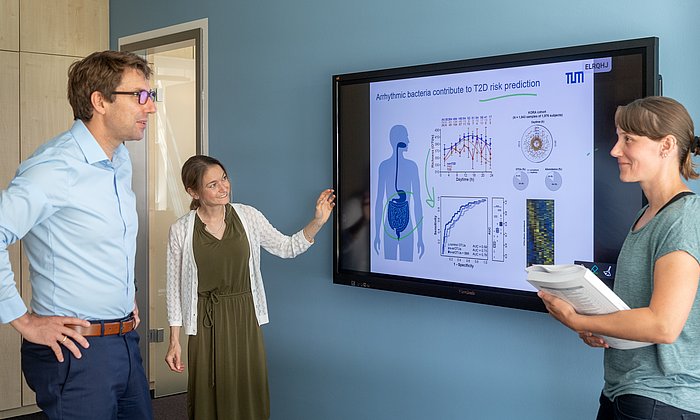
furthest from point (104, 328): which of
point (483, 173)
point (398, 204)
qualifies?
point (483, 173)

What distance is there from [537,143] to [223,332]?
158cm

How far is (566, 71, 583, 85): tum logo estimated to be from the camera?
2.56m

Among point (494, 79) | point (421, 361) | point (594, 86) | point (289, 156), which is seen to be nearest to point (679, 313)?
point (594, 86)

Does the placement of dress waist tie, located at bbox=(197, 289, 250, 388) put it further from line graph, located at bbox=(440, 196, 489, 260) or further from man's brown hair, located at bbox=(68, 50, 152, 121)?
man's brown hair, located at bbox=(68, 50, 152, 121)

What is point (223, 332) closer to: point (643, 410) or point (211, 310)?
point (211, 310)

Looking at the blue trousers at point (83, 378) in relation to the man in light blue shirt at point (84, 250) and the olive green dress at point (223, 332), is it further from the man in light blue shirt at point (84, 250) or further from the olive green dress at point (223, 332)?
the olive green dress at point (223, 332)

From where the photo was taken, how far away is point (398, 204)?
315cm

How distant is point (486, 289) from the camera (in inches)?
112

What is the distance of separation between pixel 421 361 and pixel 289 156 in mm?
1237

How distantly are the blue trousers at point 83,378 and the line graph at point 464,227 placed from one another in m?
1.27

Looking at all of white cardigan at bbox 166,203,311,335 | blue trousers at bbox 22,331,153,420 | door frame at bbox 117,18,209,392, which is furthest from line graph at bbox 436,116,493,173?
door frame at bbox 117,18,209,392

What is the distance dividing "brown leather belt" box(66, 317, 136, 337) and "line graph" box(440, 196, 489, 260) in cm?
124

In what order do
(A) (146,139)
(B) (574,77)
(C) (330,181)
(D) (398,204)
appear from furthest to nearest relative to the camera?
(A) (146,139) → (C) (330,181) → (D) (398,204) → (B) (574,77)

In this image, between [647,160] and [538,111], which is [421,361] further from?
[647,160]
